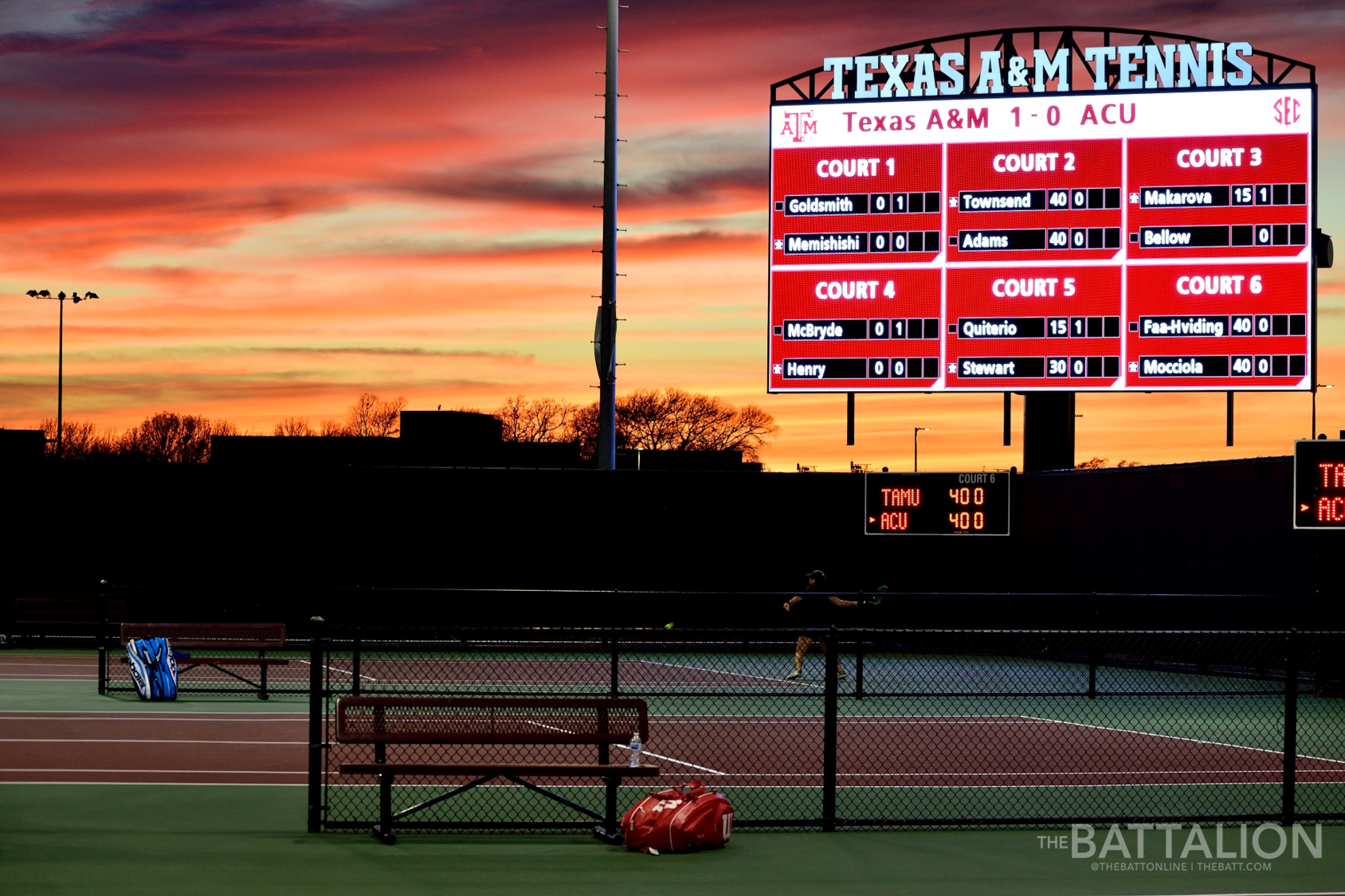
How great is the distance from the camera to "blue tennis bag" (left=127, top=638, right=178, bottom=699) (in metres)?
20.3

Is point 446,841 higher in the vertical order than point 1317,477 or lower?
lower

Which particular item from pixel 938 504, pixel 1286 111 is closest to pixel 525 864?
pixel 938 504

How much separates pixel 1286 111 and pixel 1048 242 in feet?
14.9

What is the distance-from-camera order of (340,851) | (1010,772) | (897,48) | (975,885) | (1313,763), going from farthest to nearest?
(897,48)
(1313,763)
(1010,772)
(340,851)
(975,885)

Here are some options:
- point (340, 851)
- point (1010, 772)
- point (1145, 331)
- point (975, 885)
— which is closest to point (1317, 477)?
point (1145, 331)

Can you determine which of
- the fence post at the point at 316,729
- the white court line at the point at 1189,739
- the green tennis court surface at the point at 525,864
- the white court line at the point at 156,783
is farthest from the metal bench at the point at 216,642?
the fence post at the point at 316,729

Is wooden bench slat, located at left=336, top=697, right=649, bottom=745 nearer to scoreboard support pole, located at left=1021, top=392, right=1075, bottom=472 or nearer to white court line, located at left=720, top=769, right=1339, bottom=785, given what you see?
white court line, located at left=720, top=769, right=1339, bottom=785

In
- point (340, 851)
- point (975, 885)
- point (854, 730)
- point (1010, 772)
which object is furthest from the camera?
point (854, 730)

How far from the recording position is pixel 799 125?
2819 centimetres

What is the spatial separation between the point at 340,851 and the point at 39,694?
12372 millimetres

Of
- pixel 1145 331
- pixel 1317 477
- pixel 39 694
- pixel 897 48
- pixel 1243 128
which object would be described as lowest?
pixel 39 694

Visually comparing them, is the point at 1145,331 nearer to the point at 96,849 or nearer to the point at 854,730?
the point at 854,730

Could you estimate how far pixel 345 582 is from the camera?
114ft

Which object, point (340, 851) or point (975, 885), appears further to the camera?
point (340, 851)
